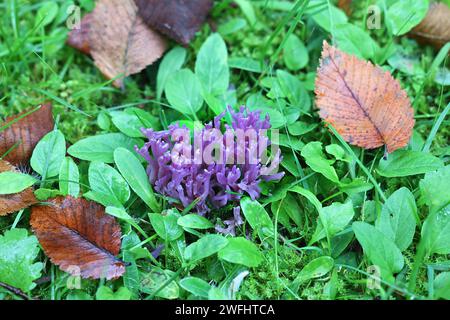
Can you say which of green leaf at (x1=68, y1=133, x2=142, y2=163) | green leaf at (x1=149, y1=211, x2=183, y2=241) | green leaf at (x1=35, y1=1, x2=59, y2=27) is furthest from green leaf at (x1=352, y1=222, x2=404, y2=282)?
green leaf at (x1=35, y1=1, x2=59, y2=27)

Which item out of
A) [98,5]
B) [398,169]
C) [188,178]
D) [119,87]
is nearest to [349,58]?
[398,169]

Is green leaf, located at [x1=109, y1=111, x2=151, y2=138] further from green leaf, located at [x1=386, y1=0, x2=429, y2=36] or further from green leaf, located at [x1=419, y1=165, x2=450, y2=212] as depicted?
green leaf, located at [x1=386, y1=0, x2=429, y2=36]

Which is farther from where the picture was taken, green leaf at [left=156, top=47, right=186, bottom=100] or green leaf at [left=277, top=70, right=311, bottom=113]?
green leaf at [left=156, top=47, right=186, bottom=100]

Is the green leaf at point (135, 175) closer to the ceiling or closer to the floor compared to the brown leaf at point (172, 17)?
closer to the floor

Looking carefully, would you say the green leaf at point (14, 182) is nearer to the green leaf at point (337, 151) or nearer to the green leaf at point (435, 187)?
the green leaf at point (337, 151)

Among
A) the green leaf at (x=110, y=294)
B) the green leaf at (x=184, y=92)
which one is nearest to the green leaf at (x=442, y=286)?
the green leaf at (x=110, y=294)

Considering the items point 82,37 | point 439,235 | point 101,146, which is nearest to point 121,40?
point 82,37
